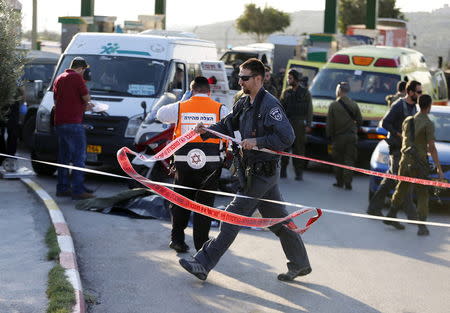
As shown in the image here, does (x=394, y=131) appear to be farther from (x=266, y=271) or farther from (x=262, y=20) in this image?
(x=262, y=20)

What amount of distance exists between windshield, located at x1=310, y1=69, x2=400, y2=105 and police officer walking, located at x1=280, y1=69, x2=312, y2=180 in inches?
87.4

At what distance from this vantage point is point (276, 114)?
7.51 m

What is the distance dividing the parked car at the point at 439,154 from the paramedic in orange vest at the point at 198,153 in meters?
4.01

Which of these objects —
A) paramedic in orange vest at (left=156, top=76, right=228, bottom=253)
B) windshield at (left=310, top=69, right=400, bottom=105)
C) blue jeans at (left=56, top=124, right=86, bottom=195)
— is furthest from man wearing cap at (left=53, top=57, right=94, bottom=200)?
windshield at (left=310, top=69, right=400, bottom=105)

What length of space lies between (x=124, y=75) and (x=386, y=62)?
5.97 meters

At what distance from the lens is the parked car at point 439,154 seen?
12336 mm

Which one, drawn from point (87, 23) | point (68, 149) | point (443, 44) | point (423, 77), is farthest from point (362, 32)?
point (443, 44)

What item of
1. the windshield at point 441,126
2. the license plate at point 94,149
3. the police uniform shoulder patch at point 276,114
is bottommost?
the license plate at point 94,149

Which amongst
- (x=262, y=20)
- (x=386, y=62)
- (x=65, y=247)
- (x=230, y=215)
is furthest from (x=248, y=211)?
(x=262, y=20)

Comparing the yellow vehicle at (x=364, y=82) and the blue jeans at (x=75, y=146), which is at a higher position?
the yellow vehicle at (x=364, y=82)

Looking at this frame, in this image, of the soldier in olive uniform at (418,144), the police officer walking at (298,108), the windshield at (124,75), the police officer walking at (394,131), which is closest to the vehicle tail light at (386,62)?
the police officer walking at (298,108)

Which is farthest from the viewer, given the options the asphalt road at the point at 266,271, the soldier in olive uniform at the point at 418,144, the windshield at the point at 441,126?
the windshield at the point at 441,126

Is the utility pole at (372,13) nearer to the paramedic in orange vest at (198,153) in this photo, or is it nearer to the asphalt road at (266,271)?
the asphalt road at (266,271)

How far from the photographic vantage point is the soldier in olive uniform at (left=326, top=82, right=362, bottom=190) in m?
14.7
